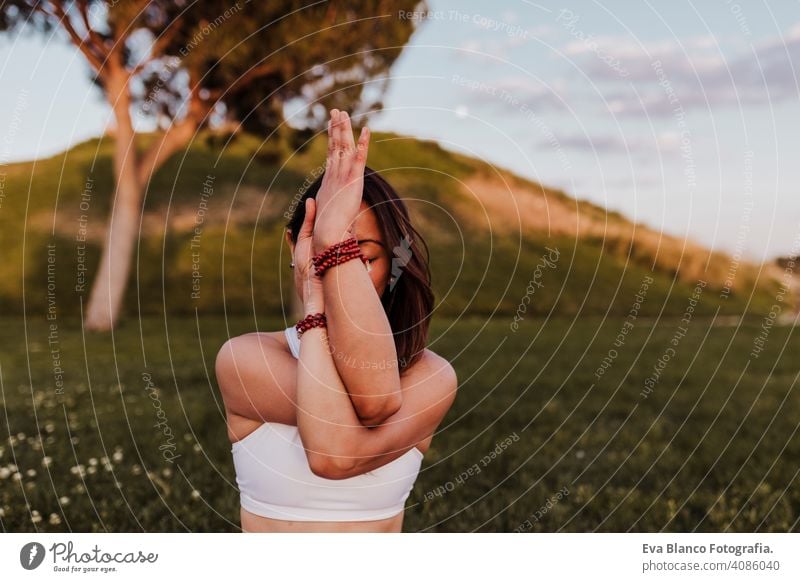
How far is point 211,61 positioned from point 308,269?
38.5ft

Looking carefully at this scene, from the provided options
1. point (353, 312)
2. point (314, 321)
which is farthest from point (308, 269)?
point (353, 312)

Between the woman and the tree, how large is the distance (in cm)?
898

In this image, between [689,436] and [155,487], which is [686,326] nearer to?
[689,436]

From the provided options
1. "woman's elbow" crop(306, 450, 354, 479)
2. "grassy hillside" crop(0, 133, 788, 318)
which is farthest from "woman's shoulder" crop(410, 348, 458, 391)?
"grassy hillside" crop(0, 133, 788, 318)

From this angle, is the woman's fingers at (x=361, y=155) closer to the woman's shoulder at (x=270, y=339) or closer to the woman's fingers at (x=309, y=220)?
the woman's fingers at (x=309, y=220)

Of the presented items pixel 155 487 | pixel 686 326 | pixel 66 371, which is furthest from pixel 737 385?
pixel 66 371

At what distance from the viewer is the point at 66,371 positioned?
10.8 meters

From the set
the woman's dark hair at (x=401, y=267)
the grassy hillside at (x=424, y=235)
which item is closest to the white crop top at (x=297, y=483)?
the woman's dark hair at (x=401, y=267)

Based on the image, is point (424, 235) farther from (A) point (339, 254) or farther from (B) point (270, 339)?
(A) point (339, 254)

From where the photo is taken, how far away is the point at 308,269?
7.95 feet

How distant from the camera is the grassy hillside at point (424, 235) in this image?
18938 mm

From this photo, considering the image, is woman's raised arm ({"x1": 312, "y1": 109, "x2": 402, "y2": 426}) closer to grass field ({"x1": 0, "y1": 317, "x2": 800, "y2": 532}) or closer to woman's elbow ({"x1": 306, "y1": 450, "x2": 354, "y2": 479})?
woman's elbow ({"x1": 306, "y1": 450, "x2": 354, "y2": 479})

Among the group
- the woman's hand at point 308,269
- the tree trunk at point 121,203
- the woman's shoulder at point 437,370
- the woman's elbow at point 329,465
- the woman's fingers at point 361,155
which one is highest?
the tree trunk at point 121,203

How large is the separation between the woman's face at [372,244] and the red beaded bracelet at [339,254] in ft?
0.73
